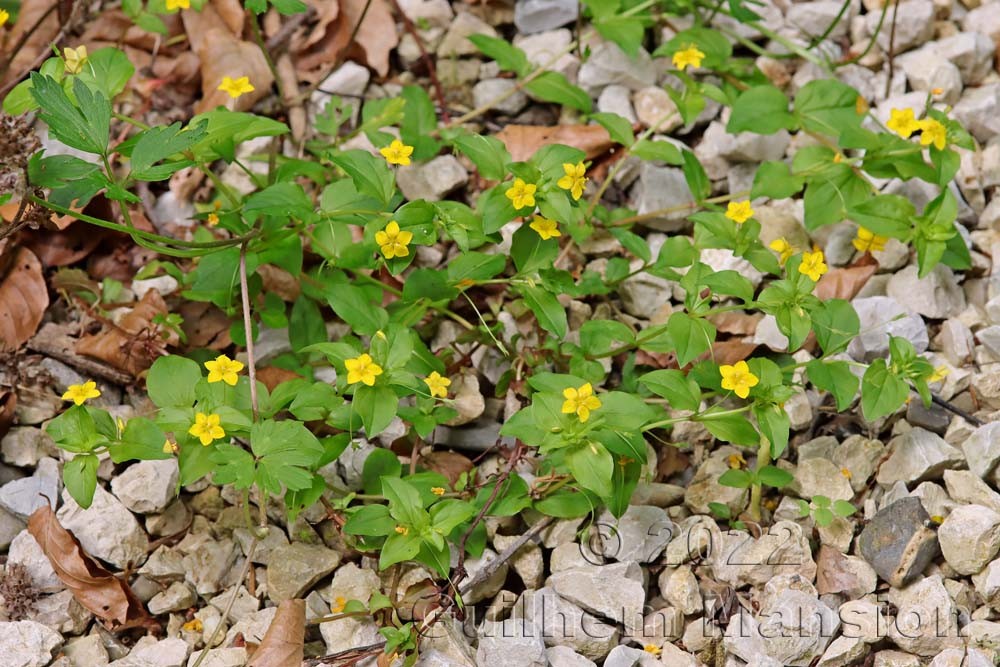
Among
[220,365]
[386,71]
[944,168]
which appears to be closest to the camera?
[220,365]

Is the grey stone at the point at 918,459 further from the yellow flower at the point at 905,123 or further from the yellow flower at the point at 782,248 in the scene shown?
the yellow flower at the point at 905,123

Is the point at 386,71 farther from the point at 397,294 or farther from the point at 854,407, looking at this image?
the point at 854,407

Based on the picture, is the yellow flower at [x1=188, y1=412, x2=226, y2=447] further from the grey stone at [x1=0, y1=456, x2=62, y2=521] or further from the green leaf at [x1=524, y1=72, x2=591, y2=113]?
the green leaf at [x1=524, y1=72, x2=591, y2=113]

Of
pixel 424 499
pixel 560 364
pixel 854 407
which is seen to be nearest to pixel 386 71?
pixel 560 364

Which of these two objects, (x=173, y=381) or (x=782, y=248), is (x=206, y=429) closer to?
(x=173, y=381)

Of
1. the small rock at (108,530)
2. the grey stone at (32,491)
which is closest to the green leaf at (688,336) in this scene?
the small rock at (108,530)

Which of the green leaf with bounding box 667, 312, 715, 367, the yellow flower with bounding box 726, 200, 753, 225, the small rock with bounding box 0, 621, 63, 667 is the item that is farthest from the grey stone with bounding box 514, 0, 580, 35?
the small rock with bounding box 0, 621, 63, 667

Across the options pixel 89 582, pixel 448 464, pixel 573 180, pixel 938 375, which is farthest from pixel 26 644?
pixel 938 375
